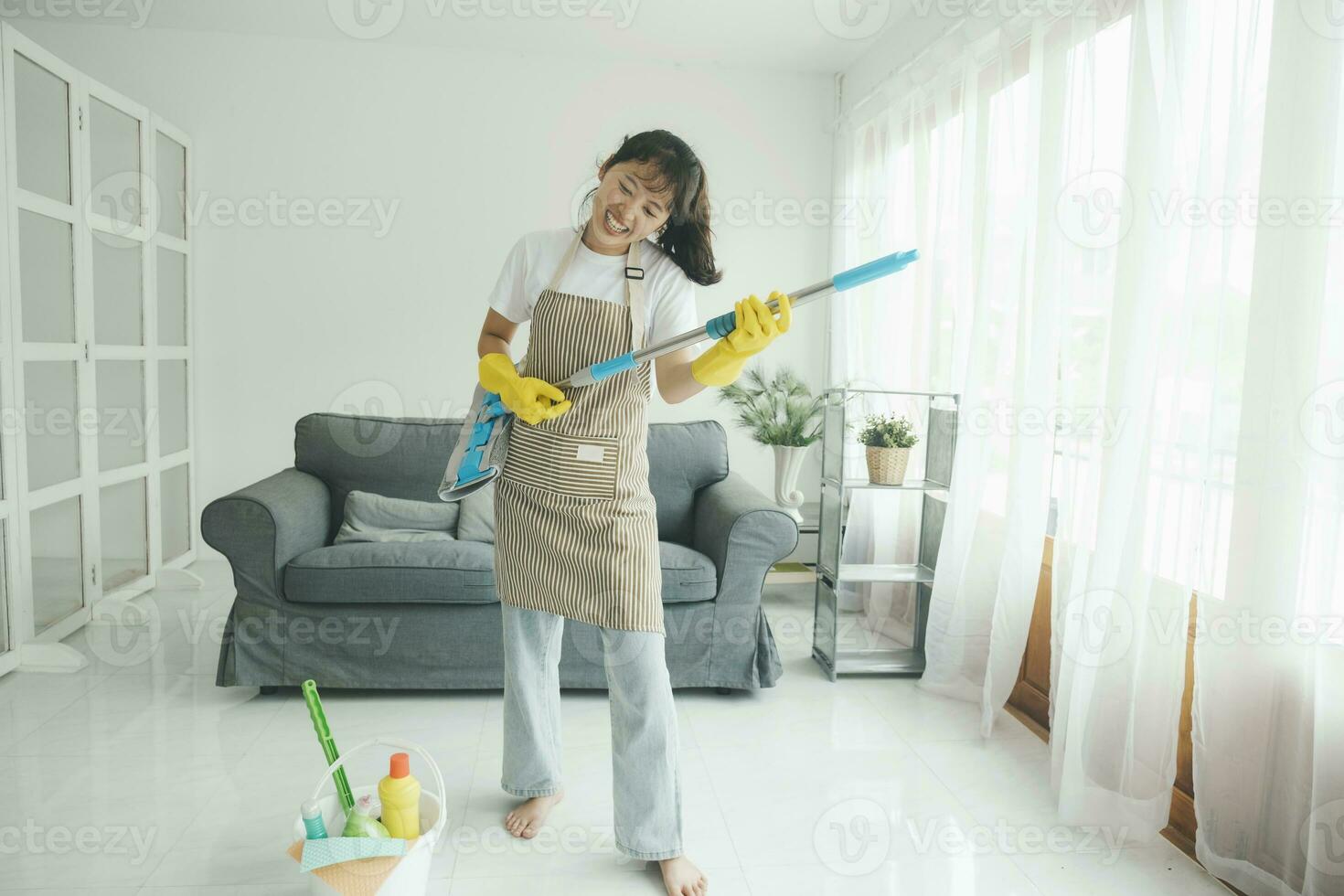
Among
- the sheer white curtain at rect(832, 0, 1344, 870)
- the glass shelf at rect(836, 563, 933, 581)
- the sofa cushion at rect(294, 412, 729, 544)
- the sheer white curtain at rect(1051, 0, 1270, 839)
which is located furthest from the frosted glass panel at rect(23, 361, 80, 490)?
the sheer white curtain at rect(1051, 0, 1270, 839)

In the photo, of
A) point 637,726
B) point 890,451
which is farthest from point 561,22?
point 637,726

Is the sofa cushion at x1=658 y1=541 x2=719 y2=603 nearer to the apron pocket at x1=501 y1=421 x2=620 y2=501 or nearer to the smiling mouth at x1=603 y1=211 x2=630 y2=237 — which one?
the apron pocket at x1=501 y1=421 x2=620 y2=501

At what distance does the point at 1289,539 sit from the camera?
5.56ft

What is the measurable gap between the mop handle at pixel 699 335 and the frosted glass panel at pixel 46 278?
2.22 m

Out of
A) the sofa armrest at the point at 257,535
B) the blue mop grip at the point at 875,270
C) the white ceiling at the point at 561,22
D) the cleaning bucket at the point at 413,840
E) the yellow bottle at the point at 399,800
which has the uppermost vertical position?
the white ceiling at the point at 561,22

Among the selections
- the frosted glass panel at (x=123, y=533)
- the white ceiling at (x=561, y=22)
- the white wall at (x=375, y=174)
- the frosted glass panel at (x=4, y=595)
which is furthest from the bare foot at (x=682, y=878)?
the white ceiling at (x=561, y=22)

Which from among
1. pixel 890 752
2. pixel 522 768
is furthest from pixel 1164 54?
pixel 522 768

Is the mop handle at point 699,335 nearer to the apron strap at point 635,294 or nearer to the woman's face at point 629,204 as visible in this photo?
the apron strap at point 635,294

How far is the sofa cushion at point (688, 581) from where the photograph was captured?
8.88 feet

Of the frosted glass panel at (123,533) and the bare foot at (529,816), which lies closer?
the bare foot at (529,816)

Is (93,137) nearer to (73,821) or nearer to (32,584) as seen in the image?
(32,584)

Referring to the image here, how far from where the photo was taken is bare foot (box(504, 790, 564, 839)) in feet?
6.44

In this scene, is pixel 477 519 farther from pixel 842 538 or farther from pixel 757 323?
pixel 757 323

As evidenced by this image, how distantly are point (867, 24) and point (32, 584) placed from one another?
360 cm
